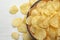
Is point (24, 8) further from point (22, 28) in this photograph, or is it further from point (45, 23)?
point (45, 23)

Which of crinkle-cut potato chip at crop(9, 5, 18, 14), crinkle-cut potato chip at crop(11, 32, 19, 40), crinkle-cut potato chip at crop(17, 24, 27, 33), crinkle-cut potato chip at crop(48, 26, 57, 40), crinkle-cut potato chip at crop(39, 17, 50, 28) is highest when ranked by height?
crinkle-cut potato chip at crop(9, 5, 18, 14)

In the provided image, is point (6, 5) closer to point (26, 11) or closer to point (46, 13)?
point (26, 11)

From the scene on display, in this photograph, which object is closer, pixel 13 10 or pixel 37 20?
pixel 37 20

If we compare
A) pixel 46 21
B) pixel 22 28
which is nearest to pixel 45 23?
pixel 46 21

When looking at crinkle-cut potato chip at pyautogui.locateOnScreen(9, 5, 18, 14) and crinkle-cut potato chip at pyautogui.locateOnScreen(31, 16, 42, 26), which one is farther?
crinkle-cut potato chip at pyautogui.locateOnScreen(9, 5, 18, 14)

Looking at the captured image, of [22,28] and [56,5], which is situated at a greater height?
[56,5]

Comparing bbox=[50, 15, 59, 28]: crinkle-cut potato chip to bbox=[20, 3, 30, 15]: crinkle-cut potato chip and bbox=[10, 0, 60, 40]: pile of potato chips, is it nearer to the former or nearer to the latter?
bbox=[10, 0, 60, 40]: pile of potato chips

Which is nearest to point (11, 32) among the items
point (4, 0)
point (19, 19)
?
point (19, 19)

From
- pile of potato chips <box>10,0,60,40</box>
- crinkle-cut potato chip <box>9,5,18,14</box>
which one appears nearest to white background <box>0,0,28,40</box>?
crinkle-cut potato chip <box>9,5,18,14</box>
